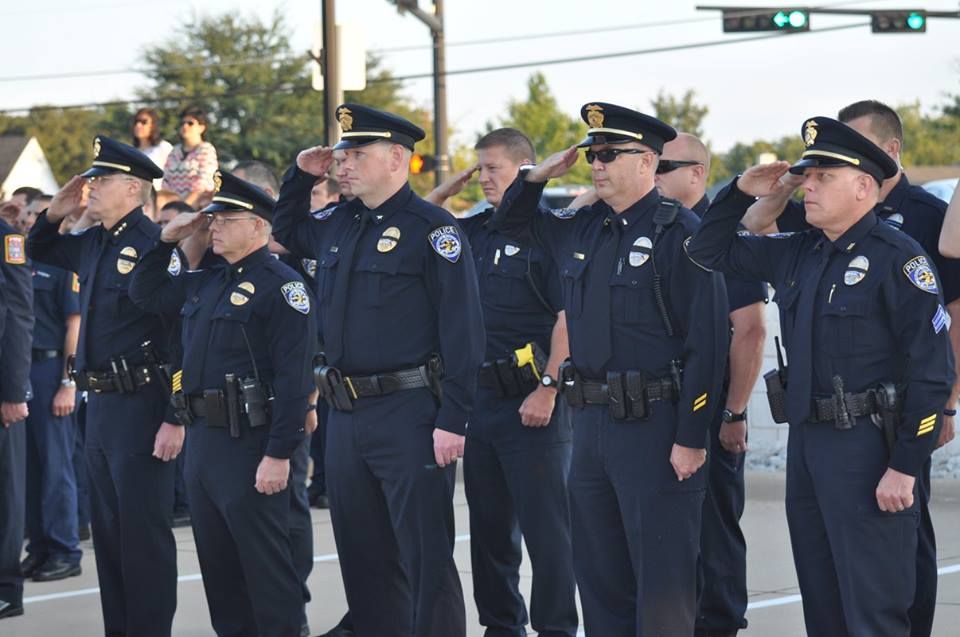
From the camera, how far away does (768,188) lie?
5680 mm

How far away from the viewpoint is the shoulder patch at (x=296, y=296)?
6.59 metres

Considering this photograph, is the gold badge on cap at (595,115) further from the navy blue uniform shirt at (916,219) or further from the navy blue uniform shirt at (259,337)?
the navy blue uniform shirt at (259,337)

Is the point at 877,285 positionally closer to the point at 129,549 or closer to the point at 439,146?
the point at 129,549

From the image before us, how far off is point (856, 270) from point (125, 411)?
3.38 metres

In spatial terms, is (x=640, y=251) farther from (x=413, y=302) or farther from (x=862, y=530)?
(x=862, y=530)

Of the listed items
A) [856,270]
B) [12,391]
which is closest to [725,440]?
[856,270]

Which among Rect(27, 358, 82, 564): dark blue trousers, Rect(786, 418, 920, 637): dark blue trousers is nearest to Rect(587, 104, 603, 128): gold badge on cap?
Rect(786, 418, 920, 637): dark blue trousers

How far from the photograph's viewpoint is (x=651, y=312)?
5.80m

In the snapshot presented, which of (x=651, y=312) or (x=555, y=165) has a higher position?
(x=555, y=165)

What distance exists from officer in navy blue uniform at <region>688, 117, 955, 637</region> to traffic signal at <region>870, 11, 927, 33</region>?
19.9 meters

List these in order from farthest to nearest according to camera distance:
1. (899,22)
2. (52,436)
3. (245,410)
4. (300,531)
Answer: (899,22)
(52,436)
(300,531)
(245,410)

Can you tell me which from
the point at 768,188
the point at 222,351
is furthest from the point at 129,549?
the point at 768,188

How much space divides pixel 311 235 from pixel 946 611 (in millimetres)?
3569

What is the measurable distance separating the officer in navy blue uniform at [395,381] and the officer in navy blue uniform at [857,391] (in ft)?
4.36
